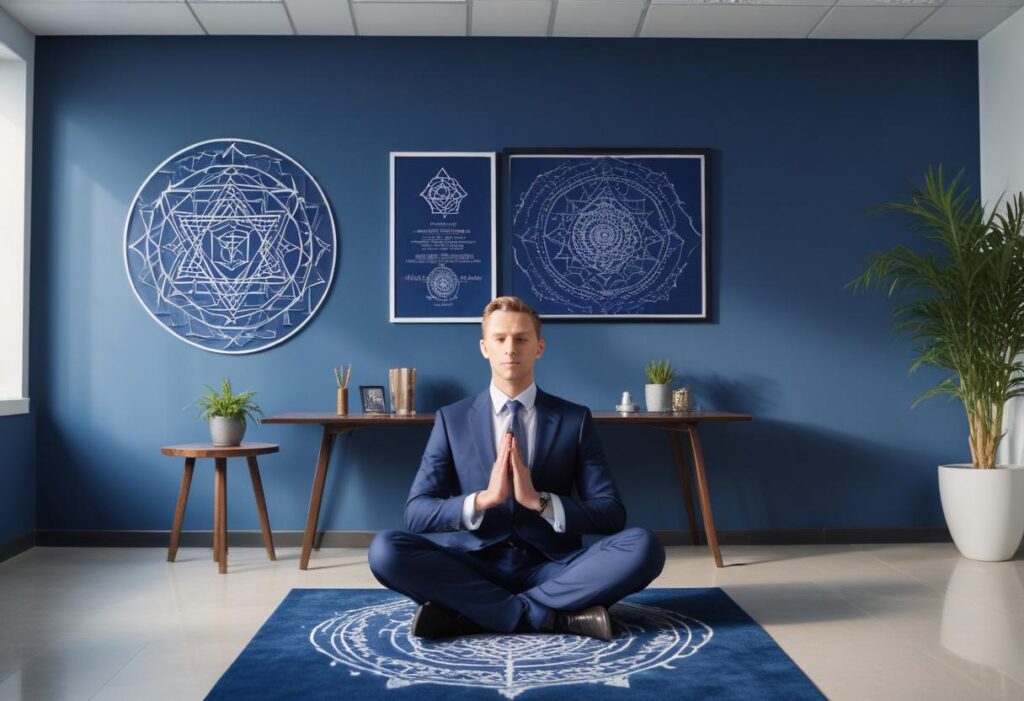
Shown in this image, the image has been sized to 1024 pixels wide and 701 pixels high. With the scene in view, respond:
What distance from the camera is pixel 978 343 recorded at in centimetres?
420

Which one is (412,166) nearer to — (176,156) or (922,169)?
(176,156)

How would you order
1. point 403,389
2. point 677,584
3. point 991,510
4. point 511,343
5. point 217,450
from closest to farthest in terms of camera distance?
point 511,343 < point 677,584 < point 217,450 < point 991,510 < point 403,389

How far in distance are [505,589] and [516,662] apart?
0.35 m

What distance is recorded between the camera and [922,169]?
4730mm

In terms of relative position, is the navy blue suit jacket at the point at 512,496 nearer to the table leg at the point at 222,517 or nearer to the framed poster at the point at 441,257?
the table leg at the point at 222,517

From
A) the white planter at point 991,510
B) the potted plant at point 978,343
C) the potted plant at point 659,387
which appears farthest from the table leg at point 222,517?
the white planter at point 991,510

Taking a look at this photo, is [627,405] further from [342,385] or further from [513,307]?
[513,307]

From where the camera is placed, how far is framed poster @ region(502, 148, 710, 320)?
4633mm

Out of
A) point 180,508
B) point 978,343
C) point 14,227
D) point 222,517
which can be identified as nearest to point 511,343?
point 222,517

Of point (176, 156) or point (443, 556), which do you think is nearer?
point (443, 556)

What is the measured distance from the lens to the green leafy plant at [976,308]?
4.15 metres

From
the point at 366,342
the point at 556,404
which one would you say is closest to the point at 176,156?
the point at 366,342

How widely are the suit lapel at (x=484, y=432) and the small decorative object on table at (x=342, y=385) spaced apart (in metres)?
1.28

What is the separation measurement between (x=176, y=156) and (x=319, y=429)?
1479 mm
